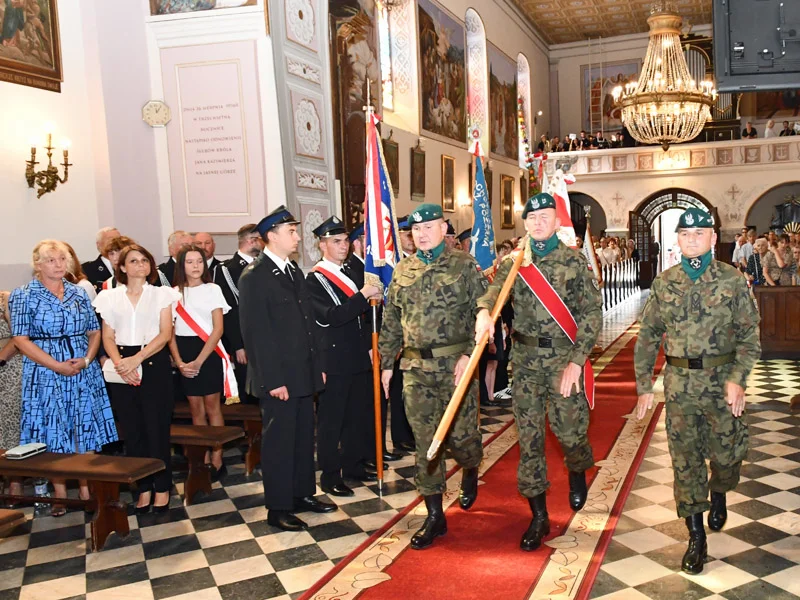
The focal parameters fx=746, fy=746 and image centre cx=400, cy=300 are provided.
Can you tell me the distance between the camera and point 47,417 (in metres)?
4.53

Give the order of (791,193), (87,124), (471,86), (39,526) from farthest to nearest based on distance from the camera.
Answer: (791,193), (471,86), (87,124), (39,526)

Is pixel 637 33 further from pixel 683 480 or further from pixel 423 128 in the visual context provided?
pixel 683 480

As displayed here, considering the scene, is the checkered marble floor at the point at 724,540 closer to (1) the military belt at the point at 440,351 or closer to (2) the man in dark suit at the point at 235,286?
(1) the military belt at the point at 440,351

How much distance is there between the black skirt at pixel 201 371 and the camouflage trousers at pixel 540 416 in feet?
7.50

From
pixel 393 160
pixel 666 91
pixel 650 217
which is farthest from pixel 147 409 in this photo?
pixel 650 217

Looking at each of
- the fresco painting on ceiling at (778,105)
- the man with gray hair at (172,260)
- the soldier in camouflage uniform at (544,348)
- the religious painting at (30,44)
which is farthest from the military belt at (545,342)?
the fresco painting on ceiling at (778,105)

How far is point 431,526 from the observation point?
12.7 feet

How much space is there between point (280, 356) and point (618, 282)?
47.5 feet

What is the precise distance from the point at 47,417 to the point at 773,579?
13.3ft

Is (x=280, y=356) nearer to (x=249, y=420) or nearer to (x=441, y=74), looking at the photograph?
(x=249, y=420)

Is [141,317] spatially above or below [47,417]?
above

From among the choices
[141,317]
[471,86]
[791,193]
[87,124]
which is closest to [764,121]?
[791,193]

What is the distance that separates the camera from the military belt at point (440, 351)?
3.81 m

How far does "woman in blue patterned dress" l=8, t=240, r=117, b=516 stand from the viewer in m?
4.43
